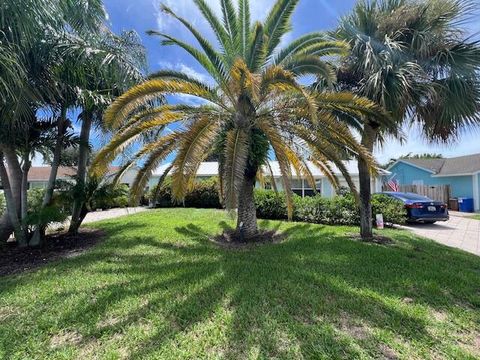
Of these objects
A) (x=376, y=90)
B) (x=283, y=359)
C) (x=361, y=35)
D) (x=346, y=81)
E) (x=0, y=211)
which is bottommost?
(x=283, y=359)

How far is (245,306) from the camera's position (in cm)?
442

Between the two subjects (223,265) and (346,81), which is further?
(346,81)

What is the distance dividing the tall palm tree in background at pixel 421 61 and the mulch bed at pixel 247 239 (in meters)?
4.94

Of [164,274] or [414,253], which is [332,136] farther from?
[164,274]

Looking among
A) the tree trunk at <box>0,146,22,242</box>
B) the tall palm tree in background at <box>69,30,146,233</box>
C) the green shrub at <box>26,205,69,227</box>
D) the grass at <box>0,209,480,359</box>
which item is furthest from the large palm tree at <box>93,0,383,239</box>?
the tree trunk at <box>0,146,22,242</box>

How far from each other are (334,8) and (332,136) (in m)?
4.29

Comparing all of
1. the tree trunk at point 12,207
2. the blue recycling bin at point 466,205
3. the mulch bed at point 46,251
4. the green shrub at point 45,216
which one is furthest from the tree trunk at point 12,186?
the blue recycling bin at point 466,205

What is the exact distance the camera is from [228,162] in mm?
6785

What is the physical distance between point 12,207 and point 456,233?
52.7 feet

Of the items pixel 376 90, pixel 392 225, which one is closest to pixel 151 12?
pixel 376 90

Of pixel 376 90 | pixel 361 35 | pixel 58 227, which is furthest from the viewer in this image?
pixel 58 227

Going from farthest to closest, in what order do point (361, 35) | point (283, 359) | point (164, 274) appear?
1. point (361, 35)
2. point (164, 274)
3. point (283, 359)

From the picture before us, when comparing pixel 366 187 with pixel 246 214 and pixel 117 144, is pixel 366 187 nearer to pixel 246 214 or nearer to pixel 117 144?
pixel 246 214

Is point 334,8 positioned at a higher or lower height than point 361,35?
higher
